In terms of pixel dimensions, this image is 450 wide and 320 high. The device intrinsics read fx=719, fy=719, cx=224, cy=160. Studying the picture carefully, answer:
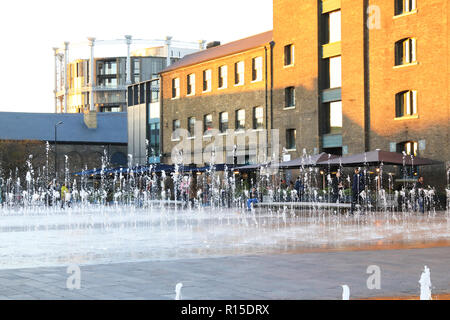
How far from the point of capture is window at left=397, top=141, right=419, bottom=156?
36662 millimetres

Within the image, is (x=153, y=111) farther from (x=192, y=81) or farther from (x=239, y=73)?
(x=239, y=73)

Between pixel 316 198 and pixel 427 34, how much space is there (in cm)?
1026

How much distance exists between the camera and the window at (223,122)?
51.1 m

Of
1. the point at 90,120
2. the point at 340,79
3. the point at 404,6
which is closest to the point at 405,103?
the point at 404,6

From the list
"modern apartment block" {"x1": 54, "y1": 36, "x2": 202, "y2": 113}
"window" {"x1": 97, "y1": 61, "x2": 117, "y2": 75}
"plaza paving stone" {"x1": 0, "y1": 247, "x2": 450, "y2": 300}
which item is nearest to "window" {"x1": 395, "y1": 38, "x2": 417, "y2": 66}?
"plaza paving stone" {"x1": 0, "y1": 247, "x2": 450, "y2": 300}

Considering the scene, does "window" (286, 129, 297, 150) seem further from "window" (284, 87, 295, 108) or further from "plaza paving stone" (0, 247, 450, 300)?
"plaza paving stone" (0, 247, 450, 300)

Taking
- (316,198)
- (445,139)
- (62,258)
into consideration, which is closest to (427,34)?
(445,139)

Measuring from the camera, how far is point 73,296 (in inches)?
341

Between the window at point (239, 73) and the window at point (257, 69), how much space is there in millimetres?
1206

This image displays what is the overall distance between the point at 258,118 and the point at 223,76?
5344 millimetres

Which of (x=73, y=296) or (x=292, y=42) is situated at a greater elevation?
(x=292, y=42)

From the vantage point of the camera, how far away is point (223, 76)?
5162 centimetres
